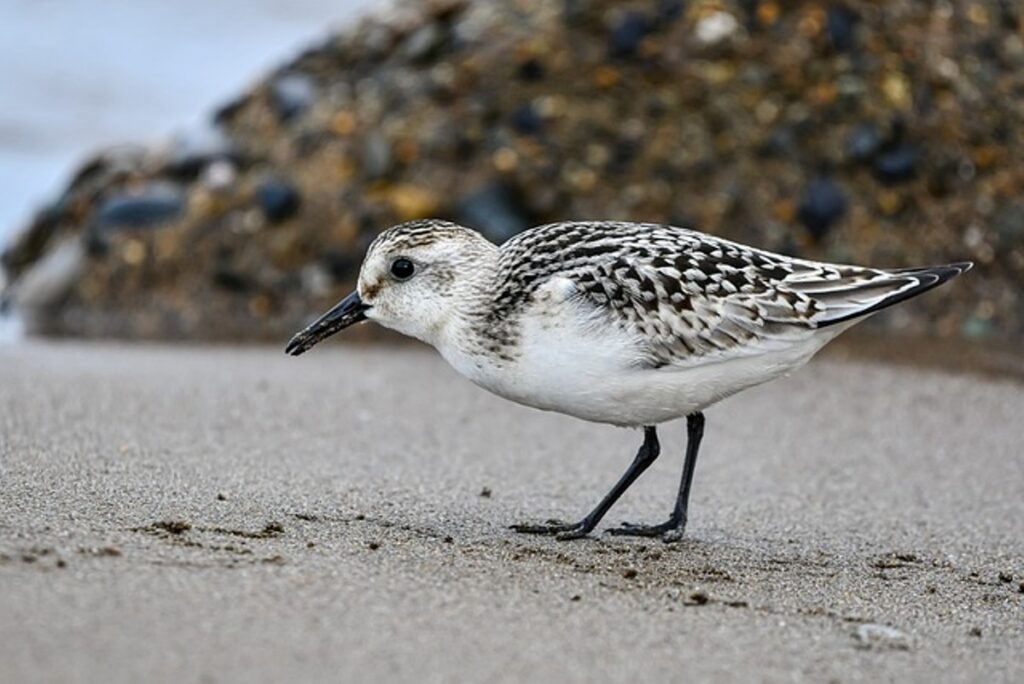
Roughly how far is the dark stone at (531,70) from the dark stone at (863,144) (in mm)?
1892

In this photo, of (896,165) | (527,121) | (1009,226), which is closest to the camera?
(1009,226)

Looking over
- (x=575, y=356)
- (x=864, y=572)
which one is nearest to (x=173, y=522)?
(x=575, y=356)

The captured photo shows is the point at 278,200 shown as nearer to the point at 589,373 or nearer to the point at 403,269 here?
the point at 403,269

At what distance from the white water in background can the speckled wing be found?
25.0 ft

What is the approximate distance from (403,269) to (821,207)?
14.0 ft

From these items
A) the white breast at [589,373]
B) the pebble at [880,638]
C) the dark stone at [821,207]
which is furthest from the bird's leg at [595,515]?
the dark stone at [821,207]

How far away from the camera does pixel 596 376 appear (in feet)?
15.0

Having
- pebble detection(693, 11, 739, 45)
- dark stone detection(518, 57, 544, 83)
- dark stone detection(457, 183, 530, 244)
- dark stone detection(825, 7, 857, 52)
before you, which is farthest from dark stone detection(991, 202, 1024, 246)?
dark stone detection(518, 57, 544, 83)

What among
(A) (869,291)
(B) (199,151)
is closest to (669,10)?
(B) (199,151)

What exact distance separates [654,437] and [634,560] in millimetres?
676

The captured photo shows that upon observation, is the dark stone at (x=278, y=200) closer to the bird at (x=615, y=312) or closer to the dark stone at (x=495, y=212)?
the dark stone at (x=495, y=212)

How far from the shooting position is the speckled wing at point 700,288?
184 inches

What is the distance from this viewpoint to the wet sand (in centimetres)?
326

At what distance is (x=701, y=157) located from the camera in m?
8.93
